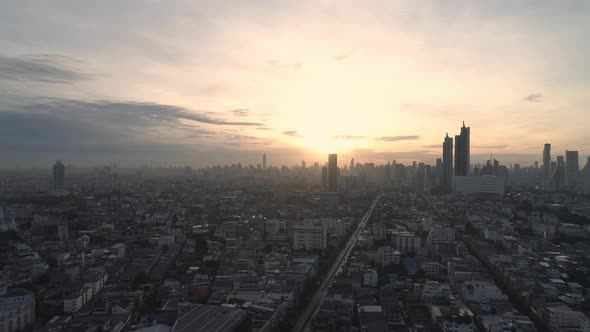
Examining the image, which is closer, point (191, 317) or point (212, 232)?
point (191, 317)

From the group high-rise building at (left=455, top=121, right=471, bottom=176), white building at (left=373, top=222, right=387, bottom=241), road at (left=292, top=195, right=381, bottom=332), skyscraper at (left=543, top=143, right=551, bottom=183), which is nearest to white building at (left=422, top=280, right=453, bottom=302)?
road at (left=292, top=195, right=381, bottom=332)

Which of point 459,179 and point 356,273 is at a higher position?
point 459,179

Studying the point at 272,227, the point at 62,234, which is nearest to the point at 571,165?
the point at 272,227

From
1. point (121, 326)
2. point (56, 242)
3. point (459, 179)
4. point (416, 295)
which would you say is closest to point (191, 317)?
point (121, 326)

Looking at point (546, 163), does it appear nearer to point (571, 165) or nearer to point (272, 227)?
point (571, 165)

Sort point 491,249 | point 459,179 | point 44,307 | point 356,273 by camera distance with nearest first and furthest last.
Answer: point 44,307
point 356,273
point 491,249
point 459,179

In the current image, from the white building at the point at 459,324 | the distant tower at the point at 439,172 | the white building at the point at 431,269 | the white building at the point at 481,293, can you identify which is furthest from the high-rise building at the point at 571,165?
the white building at the point at 459,324

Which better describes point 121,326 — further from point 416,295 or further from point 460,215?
point 460,215
